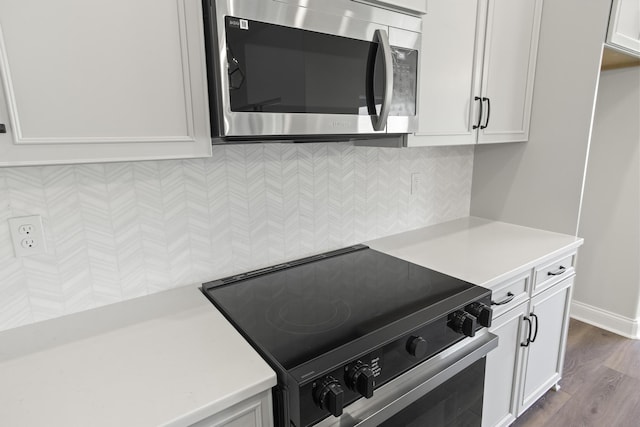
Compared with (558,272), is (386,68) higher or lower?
higher

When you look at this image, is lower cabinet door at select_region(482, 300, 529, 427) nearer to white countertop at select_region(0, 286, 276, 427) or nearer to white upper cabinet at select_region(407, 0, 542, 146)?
white upper cabinet at select_region(407, 0, 542, 146)

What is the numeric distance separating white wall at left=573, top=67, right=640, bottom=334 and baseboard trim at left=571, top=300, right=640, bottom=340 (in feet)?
0.05

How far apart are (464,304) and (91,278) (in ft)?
3.84

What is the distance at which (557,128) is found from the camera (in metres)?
1.85

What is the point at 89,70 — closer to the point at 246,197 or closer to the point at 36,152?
the point at 36,152

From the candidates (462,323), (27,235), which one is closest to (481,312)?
(462,323)

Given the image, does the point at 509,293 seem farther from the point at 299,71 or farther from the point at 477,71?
the point at 299,71

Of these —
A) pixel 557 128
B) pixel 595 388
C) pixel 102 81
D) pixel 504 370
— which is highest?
pixel 102 81

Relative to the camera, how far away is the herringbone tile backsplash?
1060 mm

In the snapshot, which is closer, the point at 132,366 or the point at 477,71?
the point at 132,366

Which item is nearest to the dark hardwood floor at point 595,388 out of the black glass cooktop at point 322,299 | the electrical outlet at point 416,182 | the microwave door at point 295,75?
the black glass cooktop at point 322,299

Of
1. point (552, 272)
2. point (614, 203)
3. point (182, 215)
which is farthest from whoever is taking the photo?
point (614, 203)

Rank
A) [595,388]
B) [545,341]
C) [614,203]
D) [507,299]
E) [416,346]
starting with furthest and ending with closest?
[614,203] → [595,388] → [545,341] → [507,299] → [416,346]

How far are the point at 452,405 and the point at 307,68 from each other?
117 centimetres
